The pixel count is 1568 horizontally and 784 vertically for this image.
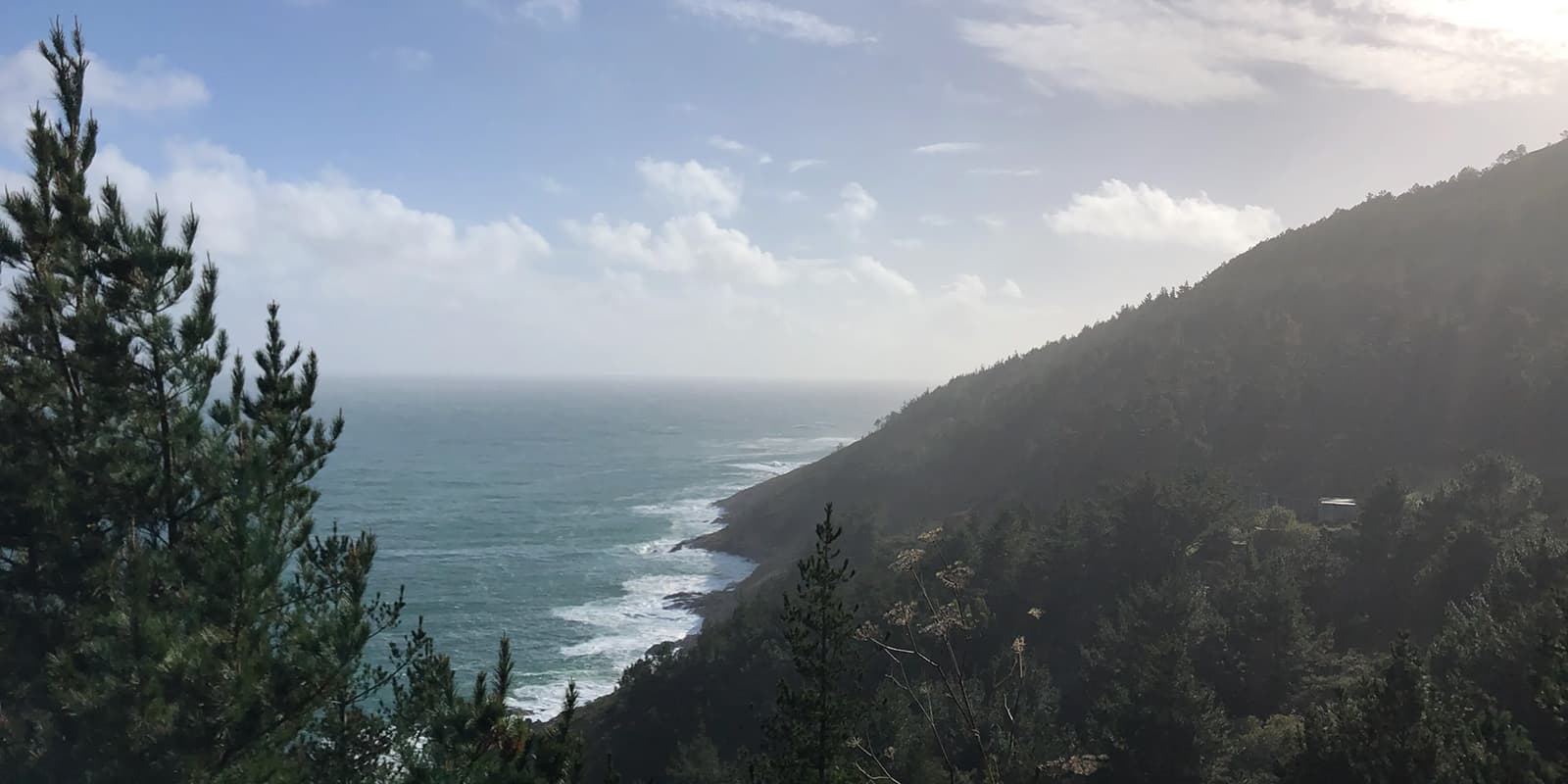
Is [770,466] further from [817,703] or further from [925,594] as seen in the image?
[925,594]

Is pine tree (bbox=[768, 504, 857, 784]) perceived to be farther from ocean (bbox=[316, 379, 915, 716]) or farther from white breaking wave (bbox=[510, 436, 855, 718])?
ocean (bbox=[316, 379, 915, 716])

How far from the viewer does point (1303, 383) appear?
58.2 meters

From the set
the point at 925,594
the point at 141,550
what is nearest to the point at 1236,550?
the point at 925,594

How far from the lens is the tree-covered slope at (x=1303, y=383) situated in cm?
5088

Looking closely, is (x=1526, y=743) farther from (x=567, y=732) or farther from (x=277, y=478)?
(x=277, y=478)

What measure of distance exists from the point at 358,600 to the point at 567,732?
414cm

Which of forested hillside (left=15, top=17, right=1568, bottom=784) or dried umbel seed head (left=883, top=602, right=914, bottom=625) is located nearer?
forested hillside (left=15, top=17, right=1568, bottom=784)

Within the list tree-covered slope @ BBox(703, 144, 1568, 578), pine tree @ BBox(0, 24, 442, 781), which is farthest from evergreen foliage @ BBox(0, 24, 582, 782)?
tree-covered slope @ BBox(703, 144, 1568, 578)

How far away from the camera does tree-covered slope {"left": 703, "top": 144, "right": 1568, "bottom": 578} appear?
50.9 metres

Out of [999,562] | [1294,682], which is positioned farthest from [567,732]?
[999,562]

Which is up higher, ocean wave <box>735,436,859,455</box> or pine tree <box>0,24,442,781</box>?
pine tree <box>0,24,442,781</box>

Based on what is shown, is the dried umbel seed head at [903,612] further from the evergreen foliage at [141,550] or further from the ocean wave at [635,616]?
the ocean wave at [635,616]

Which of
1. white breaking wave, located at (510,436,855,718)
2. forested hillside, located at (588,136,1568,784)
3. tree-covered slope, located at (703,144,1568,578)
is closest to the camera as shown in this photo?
forested hillside, located at (588,136,1568,784)

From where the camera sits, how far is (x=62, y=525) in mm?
10352
